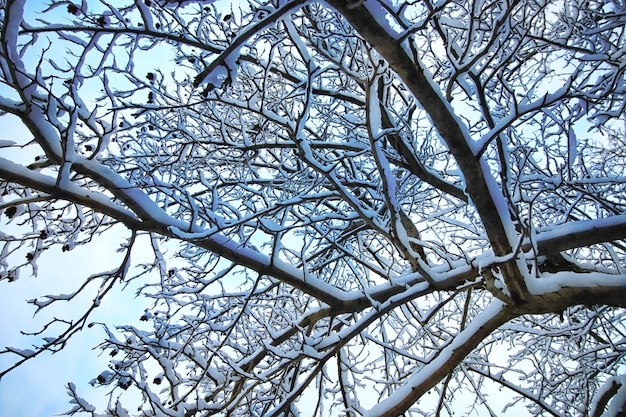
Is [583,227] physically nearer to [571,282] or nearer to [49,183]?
[571,282]

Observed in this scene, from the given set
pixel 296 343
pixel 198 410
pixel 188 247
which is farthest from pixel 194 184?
pixel 198 410

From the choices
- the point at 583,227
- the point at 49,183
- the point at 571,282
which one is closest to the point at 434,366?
the point at 571,282

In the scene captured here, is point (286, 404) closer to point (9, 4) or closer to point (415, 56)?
point (415, 56)

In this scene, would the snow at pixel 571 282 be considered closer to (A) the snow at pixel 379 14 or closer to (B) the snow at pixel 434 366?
(B) the snow at pixel 434 366

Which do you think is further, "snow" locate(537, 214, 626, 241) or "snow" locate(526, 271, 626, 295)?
"snow" locate(537, 214, 626, 241)

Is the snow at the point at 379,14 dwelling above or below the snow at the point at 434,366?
above

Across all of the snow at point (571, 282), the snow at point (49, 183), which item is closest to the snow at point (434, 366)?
the snow at point (571, 282)

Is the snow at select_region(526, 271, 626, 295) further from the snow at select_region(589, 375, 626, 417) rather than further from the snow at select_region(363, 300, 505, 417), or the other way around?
the snow at select_region(589, 375, 626, 417)

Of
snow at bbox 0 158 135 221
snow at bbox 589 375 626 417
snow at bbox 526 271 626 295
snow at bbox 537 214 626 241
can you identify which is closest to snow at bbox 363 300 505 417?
snow at bbox 526 271 626 295

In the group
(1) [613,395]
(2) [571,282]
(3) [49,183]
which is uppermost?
(3) [49,183]

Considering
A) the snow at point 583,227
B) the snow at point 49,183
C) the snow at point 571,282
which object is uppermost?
the snow at point 583,227

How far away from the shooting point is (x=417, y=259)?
2504 mm

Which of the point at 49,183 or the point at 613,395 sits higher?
the point at 49,183

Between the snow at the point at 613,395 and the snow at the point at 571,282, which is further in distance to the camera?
the snow at the point at 613,395
